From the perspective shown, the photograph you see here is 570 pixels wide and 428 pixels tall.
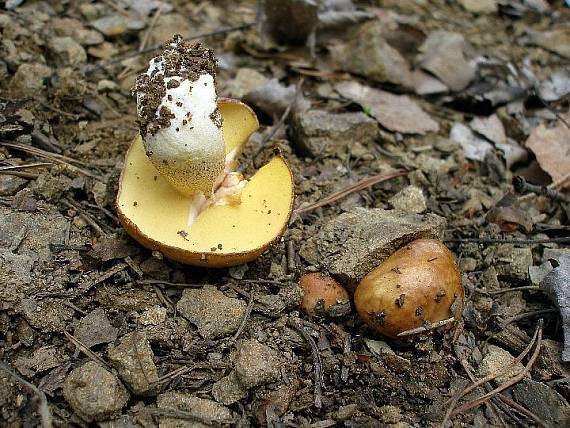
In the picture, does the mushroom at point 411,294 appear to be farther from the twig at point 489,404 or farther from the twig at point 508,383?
the twig at point 508,383

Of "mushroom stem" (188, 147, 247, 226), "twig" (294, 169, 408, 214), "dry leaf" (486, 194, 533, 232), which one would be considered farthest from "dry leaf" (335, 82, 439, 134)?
"mushroom stem" (188, 147, 247, 226)

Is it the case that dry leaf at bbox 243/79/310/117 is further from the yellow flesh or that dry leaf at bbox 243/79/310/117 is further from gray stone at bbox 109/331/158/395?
gray stone at bbox 109/331/158/395

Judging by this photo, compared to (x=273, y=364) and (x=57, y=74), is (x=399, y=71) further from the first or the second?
(x=273, y=364)

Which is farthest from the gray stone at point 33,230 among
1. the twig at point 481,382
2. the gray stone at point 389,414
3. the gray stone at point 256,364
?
the twig at point 481,382

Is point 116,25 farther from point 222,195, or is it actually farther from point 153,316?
point 153,316

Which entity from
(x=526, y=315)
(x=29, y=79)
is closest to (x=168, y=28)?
(x=29, y=79)
